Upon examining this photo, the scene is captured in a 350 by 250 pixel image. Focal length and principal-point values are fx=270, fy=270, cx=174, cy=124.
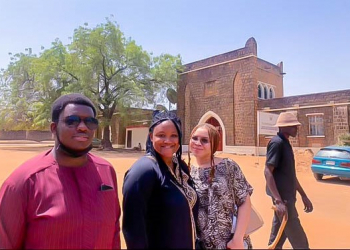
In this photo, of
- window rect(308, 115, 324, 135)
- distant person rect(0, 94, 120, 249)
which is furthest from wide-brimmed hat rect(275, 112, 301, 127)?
window rect(308, 115, 324, 135)

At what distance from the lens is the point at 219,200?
6.27 ft

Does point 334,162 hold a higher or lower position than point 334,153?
lower

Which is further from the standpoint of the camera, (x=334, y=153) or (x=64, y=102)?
(x=334, y=153)

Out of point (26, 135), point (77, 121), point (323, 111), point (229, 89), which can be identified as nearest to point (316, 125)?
point (323, 111)

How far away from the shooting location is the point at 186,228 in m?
1.47

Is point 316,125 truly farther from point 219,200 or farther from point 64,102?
point 64,102

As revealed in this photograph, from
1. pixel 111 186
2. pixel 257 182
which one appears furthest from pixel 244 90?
pixel 111 186

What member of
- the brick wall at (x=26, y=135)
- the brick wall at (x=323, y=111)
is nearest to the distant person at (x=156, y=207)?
the brick wall at (x=323, y=111)

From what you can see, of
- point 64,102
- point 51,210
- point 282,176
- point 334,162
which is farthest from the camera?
point 334,162

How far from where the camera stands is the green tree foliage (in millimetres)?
20109

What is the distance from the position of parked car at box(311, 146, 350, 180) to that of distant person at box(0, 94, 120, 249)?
8.51m

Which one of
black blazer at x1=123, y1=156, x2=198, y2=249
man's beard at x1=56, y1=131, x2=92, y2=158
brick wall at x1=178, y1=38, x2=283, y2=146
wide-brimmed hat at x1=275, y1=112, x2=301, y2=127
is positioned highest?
brick wall at x1=178, y1=38, x2=283, y2=146

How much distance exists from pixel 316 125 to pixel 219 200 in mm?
17008

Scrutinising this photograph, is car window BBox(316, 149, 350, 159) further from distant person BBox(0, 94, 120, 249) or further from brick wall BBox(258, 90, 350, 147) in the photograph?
distant person BBox(0, 94, 120, 249)
